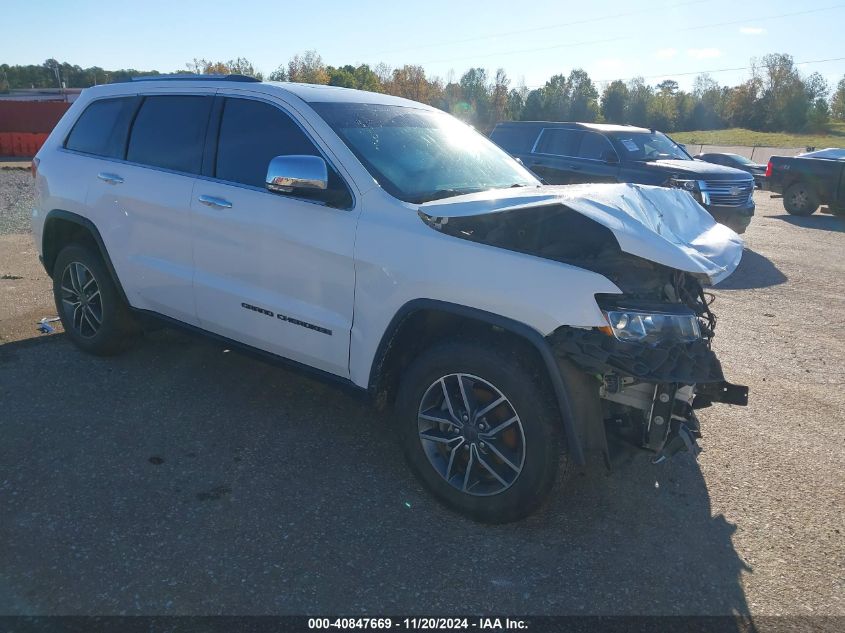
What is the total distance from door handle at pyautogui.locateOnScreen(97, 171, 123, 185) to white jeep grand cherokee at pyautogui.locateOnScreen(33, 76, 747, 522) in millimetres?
25

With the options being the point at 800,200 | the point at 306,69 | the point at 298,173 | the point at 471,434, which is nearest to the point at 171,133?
the point at 298,173

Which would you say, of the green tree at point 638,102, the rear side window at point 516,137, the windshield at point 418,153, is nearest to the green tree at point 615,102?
the green tree at point 638,102

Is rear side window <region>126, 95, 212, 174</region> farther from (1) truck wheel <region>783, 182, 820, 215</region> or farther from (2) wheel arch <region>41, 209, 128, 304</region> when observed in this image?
(1) truck wheel <region>783, 182, 820, 215</region>

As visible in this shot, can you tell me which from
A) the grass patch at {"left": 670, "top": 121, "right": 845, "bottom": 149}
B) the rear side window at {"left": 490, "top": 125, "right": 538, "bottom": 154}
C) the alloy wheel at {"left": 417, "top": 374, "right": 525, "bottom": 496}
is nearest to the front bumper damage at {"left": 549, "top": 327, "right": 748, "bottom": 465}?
the alloy wheel at {"left": 417, "top": 374, "right": 525, "bottom": 496}

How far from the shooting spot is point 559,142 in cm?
1195

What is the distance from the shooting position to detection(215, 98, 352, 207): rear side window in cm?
393

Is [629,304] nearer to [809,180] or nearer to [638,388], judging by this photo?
[638,388]

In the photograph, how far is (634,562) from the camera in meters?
3.14

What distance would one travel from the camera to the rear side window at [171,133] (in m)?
4.39

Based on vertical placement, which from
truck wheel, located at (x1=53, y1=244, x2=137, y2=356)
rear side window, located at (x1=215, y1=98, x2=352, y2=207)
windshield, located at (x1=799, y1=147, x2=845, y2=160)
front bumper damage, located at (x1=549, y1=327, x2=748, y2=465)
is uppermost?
windshield, located at (x1=799, y1=147, x2=845, y2=160)

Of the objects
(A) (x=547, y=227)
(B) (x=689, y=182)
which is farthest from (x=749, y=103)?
(A) (x=547, y=227)

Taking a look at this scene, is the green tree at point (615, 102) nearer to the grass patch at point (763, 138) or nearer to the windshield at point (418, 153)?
Answer: the grass patch at point (763, 138)

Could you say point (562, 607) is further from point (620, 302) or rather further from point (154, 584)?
point (154, 584)

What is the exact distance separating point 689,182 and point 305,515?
9047 mm
